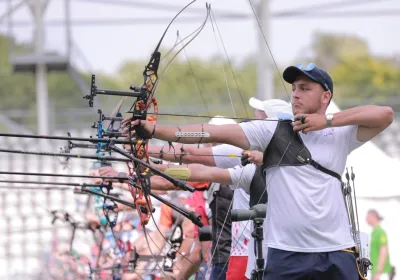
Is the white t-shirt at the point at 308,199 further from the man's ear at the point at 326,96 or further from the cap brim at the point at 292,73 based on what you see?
the cap brim at the point at 292,73

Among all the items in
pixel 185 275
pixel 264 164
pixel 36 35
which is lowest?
pixel 185 275

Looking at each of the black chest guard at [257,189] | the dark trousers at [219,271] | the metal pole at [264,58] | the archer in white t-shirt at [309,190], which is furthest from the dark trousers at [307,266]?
the metal pole at [264,58]

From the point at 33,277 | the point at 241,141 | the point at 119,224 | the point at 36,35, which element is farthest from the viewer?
the point at 36,35

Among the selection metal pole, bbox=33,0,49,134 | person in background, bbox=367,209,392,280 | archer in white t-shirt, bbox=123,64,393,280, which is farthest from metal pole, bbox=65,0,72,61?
archer in white t-shirt, bbox=123,64,393,280

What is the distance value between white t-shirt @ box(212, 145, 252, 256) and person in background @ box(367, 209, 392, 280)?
4229mm

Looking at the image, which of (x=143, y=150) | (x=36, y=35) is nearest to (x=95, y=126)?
(x=143, y=150)

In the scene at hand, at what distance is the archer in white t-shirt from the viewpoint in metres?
5.34

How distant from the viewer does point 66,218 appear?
9359 mm

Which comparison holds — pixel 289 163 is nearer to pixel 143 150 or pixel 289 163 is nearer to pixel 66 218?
pixel 143 150

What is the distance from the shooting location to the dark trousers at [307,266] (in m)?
5.31

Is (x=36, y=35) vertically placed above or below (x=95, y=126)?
above

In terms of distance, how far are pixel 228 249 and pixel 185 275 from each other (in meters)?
0.42

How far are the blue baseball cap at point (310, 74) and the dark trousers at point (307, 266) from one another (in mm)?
978

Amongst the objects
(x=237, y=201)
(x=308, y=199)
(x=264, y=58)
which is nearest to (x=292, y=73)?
(x=308, y=199)
